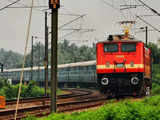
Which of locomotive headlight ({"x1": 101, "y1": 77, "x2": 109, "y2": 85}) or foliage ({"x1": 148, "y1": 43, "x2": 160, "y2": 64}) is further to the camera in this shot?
foliage ({"x1": 148, "y1": 43, "x2": 160, "y2": 64})

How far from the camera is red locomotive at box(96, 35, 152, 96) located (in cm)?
2272

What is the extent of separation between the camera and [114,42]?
2333 cm

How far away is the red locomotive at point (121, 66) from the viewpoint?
22.7 meters

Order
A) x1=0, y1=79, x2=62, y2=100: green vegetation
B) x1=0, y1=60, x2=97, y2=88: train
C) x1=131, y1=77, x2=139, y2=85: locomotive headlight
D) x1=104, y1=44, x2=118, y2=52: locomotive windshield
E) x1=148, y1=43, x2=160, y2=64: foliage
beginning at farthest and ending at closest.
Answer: x1=148, y1=43, x2=160, y2=64: foliage
x1=0, y1=60, x2=97, y2=88: train
x1=0, y1=79, x2=62, y2=100: green vegetation
x1=104, y1=44, x2=118, y2=52: locomotive windshield
x1=131, y1=77, x2=139, y2=85: locomotive headlight

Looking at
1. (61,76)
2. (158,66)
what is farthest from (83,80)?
(158,66)

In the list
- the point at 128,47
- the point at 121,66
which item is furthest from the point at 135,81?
the point at 128,47

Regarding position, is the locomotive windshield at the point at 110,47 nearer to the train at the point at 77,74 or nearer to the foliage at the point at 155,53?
the train at the point at 77,74

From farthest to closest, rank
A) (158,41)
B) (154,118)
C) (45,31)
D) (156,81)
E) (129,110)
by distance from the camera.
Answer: (158,41), (156,81), (45,31), (129,110), (154,118)

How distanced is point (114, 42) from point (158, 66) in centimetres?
3105

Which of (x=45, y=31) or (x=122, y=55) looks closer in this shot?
(x=122, y=55)

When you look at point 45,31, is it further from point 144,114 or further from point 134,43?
point 144,114

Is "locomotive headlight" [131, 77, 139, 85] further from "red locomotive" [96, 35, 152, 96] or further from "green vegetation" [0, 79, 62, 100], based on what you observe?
"green vegetation" [0, 79, 62, 100]

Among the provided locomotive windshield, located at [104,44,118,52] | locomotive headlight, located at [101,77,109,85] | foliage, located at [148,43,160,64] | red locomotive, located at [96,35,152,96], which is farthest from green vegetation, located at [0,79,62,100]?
foliage, located at [148,43,160,64]

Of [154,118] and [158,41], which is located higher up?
[158,41]
